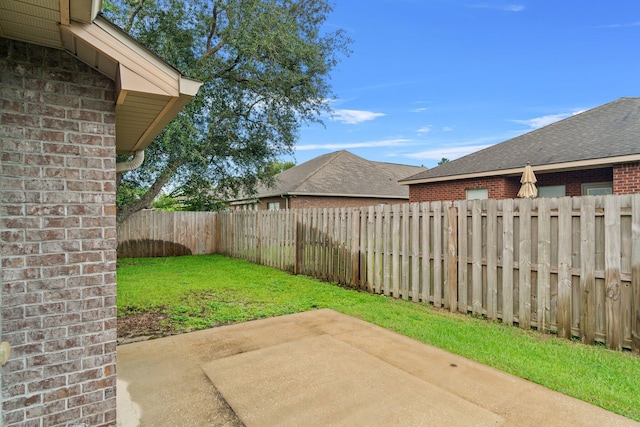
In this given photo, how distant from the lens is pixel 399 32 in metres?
14.0

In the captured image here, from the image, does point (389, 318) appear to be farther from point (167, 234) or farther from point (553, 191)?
point (167, 234)

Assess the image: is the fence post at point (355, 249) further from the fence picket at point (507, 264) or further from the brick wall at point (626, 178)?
the brick wall at point (626, 178)

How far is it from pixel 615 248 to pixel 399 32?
41.3 ft

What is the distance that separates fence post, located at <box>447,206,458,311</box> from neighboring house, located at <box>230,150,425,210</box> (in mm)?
13703

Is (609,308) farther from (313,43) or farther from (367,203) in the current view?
(367,203)

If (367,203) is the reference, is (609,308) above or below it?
below

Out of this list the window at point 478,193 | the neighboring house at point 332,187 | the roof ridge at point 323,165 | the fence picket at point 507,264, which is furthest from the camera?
the roof ridge at point 323,165

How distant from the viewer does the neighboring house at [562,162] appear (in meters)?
9.75

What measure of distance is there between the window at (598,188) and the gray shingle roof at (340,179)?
11.8 meters

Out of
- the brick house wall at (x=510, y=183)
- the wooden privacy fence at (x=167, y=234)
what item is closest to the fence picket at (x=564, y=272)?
the brick house wall at (x=510, y=183)

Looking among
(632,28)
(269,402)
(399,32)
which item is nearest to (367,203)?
(399,32)

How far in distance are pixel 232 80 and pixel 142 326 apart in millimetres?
9713

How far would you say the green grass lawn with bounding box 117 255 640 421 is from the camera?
10.8 ft

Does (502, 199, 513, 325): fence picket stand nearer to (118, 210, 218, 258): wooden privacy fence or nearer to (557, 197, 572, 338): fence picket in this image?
(557, 197, 572, 338): fence picket
